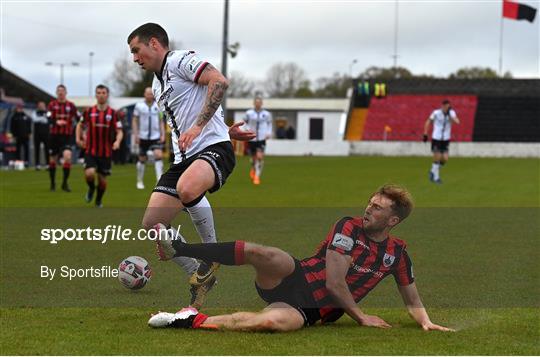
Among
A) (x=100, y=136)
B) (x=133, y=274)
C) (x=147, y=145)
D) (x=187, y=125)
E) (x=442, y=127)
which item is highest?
(x=187, y=125)

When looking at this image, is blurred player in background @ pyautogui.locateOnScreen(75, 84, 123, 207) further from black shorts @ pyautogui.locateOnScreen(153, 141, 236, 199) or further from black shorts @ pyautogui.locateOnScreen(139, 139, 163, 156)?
black shorts @ pyautogui.locateOnScreen(153, 141, 236, 199)

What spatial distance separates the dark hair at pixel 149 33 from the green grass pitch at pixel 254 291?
211 centimetres

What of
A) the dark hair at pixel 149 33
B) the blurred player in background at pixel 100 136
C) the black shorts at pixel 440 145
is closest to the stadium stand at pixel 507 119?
the black shorts at pixel 440 145

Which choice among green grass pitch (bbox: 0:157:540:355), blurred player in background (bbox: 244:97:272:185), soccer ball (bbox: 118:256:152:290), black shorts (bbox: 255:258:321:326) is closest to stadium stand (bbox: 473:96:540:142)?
blurred player in background (bbox: 244:97:272:185)

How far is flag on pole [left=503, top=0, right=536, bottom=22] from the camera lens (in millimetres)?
32469

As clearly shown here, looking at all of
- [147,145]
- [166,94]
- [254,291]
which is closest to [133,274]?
[254,291]

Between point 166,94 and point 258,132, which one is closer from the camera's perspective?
point 166,94

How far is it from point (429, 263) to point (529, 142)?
52408 mm

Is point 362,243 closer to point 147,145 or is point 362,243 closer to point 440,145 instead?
point 147,145

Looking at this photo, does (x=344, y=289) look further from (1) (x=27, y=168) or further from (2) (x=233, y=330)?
(1) (x=27, y=168)

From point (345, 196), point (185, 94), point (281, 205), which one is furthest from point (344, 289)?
point (345, 196)

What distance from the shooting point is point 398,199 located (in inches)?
255

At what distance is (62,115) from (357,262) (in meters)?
15.3

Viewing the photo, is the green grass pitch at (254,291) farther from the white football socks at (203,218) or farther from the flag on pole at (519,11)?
the flag on pole at (519,11)
